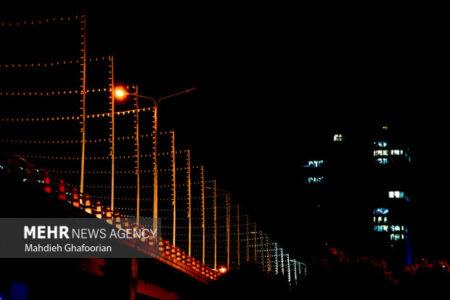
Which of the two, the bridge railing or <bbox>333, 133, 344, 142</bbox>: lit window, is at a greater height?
<bbox>333, 133, 344, 142</bbox>: lit window

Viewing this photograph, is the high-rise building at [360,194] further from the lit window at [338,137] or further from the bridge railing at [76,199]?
the bridge railing at [76,199]

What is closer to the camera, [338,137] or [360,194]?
[360,194]

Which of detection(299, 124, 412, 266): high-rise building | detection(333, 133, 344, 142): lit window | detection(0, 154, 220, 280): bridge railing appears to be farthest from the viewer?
detection(333, 133, 344, 142): lit window

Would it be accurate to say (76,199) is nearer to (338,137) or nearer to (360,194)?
(360,194)

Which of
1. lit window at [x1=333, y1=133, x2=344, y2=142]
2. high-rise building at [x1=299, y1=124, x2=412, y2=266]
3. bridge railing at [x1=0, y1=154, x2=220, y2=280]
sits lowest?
bridge railing at [x1=0, y1=154, x2=220, y2=280]

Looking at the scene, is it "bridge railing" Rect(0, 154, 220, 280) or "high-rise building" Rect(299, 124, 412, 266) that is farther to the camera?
"high-rise building" Rect(299, 124, 412, 266)

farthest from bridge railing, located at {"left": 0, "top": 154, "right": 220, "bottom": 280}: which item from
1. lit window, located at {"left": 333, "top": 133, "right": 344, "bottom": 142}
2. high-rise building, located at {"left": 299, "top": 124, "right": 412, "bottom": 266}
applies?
lit window, located at {"left": 333, "top": 133, "right": 344, "bottom": 142}

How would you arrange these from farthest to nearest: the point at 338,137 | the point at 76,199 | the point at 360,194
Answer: the point at 338,137 → the point at 360,194 → the point at 76,199

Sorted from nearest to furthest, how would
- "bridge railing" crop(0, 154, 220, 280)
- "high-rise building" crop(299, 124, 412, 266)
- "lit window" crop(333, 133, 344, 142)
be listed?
"bridge railing" crop(0, 154, 220, 280), "high-rise building" crop(299, 124, 412, 266), "lit window" crop(333, 133, 344, 142)

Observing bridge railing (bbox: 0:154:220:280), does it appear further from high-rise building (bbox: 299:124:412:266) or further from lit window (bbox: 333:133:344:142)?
lit window (bbox: 333:133:344:142)

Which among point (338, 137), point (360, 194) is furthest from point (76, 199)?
point (338, 137)

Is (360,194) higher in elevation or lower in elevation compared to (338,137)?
lower

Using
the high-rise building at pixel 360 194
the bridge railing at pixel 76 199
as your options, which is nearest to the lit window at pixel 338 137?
the high-rise building at pixel 360 194

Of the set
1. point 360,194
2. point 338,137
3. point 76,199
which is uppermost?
point 338,137
